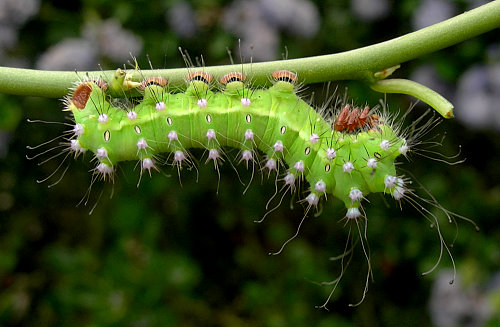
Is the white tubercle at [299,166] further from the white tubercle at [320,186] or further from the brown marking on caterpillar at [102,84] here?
the brown marking on caterpillar at [102,84]

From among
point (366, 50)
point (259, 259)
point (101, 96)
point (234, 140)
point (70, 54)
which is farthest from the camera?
point (259, 259)

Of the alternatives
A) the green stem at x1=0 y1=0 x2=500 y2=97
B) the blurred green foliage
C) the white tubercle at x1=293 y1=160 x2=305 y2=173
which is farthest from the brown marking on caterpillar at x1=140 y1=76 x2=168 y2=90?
the blurred green foliage

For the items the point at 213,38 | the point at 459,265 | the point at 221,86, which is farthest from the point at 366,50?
the point at 459,265

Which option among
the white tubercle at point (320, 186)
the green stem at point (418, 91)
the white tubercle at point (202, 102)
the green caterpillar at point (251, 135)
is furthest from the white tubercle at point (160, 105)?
the green stem at point (418, 91)

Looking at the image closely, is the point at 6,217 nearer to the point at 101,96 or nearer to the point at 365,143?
the point at 101,96

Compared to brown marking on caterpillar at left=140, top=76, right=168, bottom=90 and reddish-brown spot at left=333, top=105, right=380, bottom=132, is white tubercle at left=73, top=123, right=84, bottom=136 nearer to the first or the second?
brown marking on caterpillar at left=140, top=76, right=168, bottom=90

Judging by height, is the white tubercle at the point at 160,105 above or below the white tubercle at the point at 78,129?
above
